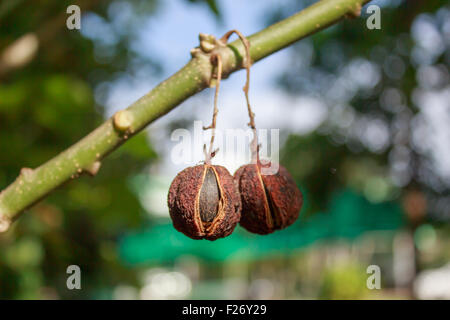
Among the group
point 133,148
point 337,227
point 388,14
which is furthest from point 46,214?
point 337,227

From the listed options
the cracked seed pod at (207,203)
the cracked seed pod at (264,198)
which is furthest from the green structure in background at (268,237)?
the cracked seed pod at (207,203)

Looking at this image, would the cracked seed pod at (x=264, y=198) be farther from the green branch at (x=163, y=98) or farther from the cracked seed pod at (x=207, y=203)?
the green branch at (x=163, y=98)

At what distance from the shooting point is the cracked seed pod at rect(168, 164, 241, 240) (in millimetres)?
1367

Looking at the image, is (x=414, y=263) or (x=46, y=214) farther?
(x=414, y=263)

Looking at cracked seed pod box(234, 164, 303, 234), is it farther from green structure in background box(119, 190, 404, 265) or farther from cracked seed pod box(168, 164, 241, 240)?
green structure in background box(119, 190, 404, 265)

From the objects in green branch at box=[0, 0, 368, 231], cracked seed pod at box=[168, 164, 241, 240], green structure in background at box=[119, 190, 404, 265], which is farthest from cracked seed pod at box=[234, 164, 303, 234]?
green structure in background at box=[119, 190, 404, 265]

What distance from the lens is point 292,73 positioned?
47.0ft

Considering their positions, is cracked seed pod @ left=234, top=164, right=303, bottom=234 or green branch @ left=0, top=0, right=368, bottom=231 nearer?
green branch @ left=0, top=0, right=368, bottom=231

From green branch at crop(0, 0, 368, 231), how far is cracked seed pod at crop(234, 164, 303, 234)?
0.34m

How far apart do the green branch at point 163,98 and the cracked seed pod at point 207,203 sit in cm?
22

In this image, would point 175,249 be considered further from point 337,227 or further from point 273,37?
point 273,37

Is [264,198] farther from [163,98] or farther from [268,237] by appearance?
[268,237]

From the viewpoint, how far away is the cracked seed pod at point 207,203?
137cm
